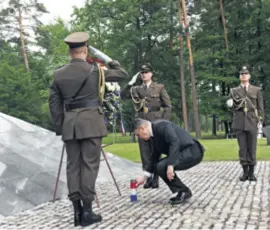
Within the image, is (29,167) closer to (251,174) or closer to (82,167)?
(82,167)

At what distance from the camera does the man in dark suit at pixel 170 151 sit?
5820 millimetres

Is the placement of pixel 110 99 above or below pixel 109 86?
below

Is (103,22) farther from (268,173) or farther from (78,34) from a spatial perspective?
(78,34)

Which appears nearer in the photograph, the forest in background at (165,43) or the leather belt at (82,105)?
the leather belt at (82,105)

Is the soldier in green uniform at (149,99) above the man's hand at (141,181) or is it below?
above

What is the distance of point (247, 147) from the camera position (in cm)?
824

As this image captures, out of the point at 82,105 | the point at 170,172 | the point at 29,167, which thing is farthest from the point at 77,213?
the point at 29,167

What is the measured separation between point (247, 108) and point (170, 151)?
2986 millimetres

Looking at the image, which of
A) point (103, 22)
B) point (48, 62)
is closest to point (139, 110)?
point (103, 22)

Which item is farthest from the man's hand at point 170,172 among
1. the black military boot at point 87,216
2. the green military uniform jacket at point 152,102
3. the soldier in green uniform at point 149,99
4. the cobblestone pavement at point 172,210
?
the green military uniform jacket at point 152,102

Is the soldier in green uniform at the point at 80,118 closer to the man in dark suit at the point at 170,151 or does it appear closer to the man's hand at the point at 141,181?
the man in dark suit at the point at 170,151

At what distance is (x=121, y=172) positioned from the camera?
9.53 m

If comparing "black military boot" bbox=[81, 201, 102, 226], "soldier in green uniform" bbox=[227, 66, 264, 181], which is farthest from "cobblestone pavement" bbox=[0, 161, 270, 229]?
"soldier in green uniform" bbox=[227, 66, 264, 181]

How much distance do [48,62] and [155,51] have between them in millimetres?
11419
